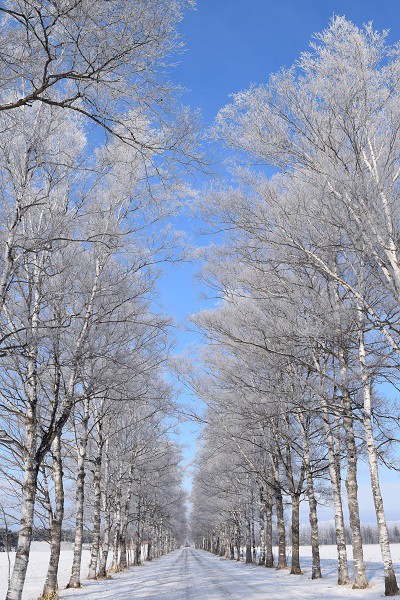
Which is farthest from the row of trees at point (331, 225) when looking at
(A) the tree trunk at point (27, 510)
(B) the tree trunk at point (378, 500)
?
(A) the tree trunk at point (27, 510)

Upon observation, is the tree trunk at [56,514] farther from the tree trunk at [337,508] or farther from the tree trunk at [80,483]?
the tree trunk at [337,508]

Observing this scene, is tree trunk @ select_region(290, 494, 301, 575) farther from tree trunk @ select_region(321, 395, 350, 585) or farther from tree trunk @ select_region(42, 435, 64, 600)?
tree trunk @ select_region(42, 435, 64, 600)

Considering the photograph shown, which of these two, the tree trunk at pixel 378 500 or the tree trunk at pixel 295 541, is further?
the tree trunk at pixel 295 541

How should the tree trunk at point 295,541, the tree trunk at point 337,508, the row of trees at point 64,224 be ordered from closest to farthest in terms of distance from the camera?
the row of trees at point 64,224 < the tree trunk at point 337,508 < the tree trunk at point 295,541

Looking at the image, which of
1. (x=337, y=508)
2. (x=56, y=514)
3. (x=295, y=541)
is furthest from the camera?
(x=295, y=541)

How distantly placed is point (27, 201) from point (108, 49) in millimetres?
4092

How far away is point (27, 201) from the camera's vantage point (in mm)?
7637

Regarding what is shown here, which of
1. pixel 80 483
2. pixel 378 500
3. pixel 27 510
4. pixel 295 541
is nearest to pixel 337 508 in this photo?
pixel 378 500

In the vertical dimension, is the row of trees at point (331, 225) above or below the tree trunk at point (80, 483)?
above

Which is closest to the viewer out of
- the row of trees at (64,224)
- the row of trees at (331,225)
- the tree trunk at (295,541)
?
the row of trees at (64,224)

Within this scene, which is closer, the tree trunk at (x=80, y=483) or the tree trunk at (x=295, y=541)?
the tree trunk at (x=80, y=483)

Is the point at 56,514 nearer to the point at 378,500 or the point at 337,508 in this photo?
the point at 378,500

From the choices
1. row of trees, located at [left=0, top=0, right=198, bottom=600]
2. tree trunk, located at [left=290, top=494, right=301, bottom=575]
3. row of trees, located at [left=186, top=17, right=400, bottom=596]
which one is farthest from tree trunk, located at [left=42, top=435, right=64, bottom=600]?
tree trunk, located at [left=290, top=494, right=301, bottom=575]

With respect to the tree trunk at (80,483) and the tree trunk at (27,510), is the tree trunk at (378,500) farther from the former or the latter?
the tree trunk at (80,483)
